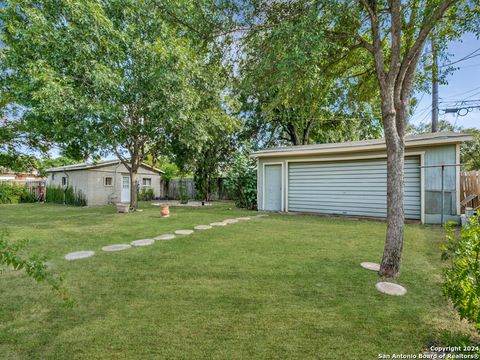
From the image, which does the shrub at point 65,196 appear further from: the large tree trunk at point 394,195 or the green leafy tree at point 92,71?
the large tree trunk at point 394,195

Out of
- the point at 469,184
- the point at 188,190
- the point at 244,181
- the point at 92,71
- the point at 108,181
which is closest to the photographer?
the point at 469,184

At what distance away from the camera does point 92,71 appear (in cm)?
805

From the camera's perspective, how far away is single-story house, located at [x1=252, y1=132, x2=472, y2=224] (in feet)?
22.4

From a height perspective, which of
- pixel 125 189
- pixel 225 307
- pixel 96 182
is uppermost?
pixel 96 182

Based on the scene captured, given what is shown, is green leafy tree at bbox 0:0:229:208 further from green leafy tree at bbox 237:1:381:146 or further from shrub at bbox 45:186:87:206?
shrub at bbox 45:186:87:206

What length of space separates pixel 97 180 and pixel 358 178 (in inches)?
551

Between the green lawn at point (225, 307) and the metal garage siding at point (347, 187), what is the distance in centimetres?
358

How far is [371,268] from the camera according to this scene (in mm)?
3543

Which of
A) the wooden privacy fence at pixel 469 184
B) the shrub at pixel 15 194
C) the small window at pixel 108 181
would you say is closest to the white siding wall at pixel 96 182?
the small window at pixel 108 181

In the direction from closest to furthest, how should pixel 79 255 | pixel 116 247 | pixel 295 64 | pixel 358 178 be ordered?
pixel 295 64
pixel 79 255
pixel 116 247
pixel 358 178

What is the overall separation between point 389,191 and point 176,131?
9.31m

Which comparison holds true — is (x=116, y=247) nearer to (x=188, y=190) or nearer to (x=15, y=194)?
(x=188, y=190)

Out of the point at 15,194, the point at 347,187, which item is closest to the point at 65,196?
the point at 15,194

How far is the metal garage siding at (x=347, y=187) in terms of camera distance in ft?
24.5
